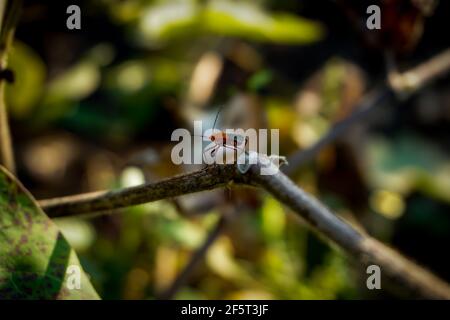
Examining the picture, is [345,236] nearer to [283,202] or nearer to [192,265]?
[283,202]

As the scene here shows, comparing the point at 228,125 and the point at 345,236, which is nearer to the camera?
the point at 345,236

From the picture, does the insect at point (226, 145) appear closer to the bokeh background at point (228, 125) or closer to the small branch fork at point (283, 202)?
the small branch fork at point (283, 202)

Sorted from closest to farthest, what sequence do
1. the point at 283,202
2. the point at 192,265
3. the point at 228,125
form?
the point at 283,202 < the point at 192,265 < the point at 228,125

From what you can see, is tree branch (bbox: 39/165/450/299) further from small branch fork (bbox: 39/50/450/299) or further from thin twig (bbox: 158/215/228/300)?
thin twig (bbox: 158/215/228/300)

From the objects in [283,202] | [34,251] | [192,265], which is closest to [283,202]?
[283,202]

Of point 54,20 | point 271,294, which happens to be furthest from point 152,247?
point 54,20

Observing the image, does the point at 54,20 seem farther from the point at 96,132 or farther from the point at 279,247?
the point at 279,247
